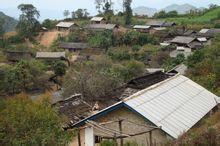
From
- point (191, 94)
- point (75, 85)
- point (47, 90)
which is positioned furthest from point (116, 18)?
point (191, 94)

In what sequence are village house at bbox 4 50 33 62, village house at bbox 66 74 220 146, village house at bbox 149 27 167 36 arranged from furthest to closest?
village house at bbox 149 27 167 36
village house at bbox 4 50 33 62
village house at bbox 66 74 220 146

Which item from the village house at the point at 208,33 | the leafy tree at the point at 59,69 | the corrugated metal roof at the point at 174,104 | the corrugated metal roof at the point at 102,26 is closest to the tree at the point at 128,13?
the corrugated metal roof at the point at 102,26

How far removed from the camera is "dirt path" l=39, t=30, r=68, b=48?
6009 centimetres

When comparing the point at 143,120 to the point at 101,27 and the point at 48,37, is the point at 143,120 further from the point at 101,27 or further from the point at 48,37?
the point at 48,37

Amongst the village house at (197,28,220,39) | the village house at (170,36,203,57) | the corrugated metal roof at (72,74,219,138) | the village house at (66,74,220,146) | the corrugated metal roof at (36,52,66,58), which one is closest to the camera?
the village house at (66,74,220,146)

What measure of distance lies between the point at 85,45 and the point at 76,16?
20.2m

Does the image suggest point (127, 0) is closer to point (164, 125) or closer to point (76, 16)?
point (76, 16)

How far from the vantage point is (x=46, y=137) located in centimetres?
925

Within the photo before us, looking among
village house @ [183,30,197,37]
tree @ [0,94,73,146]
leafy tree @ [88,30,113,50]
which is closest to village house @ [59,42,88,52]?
leafy tree @ [88,30,113,50]

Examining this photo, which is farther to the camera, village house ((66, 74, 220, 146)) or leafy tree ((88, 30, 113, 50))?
leafy tree ((88, 30, 113, 50))

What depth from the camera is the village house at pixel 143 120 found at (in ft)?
37.0

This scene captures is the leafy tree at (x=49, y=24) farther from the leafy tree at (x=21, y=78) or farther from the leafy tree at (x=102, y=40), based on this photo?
the leafy tree at (x=21, y=78)

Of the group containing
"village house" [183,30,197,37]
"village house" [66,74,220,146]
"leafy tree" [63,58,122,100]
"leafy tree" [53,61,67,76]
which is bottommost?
"leafy tree" [53,61,67,76]

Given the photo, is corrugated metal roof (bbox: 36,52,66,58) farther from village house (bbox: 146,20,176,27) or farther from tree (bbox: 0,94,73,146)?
tree (bbox: 0,94,73,146)
